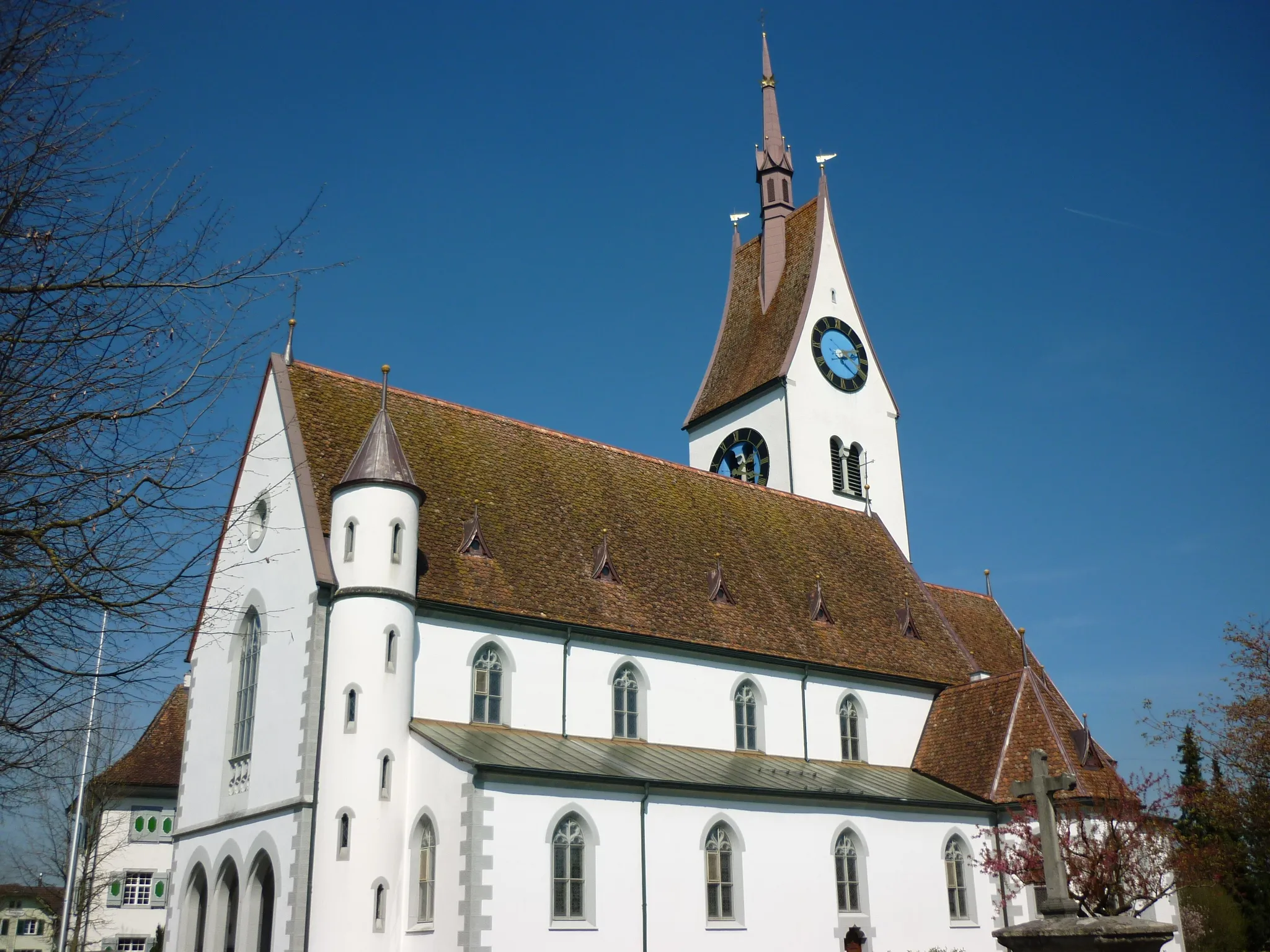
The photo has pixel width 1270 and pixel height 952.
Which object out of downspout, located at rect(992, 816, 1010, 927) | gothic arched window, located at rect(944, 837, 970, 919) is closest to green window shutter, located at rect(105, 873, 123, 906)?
gothic arched window, located at rect(944, 837, 970, 919)

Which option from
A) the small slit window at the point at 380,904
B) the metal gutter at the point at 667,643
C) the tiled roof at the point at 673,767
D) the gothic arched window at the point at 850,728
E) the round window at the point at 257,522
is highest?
the round window at the point at 257,522

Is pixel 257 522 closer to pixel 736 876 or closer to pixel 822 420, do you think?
pixel 736 876

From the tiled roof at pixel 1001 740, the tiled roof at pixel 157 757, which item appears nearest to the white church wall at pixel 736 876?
the tiled roof at pixel 1001 740

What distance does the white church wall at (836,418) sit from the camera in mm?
44594

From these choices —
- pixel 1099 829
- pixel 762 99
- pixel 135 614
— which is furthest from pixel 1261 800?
pixel 762 99

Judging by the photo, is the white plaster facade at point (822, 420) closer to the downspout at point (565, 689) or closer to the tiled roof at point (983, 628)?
the tiled roof at point (983, 628)

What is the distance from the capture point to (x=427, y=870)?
2228 cm

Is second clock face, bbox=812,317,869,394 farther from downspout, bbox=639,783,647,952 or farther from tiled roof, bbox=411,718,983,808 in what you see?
downspout, bbox=639,783,647,952

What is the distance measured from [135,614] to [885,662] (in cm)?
2554

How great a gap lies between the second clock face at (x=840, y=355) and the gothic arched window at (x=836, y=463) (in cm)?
259

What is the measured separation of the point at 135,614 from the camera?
10062 mm

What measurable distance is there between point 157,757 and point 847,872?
89.0 feet

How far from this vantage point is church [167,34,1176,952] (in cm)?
2225

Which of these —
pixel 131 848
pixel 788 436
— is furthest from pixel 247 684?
pixel 788 436
